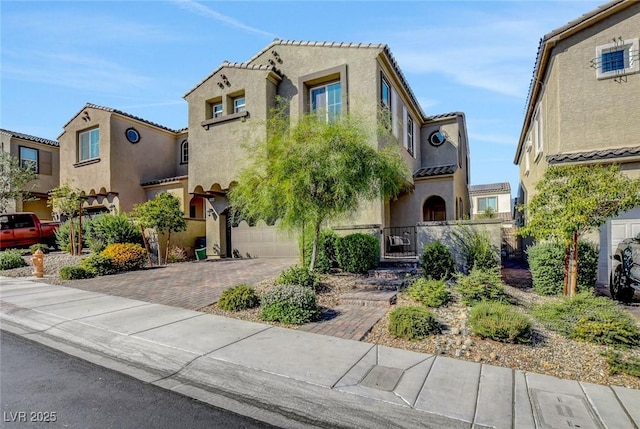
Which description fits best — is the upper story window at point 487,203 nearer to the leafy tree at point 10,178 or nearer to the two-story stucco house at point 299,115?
the two-story stucco house at point 299,115

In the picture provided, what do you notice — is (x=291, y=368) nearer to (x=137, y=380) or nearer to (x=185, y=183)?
(x=137, y=380)

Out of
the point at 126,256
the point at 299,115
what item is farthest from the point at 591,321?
the point at 126,256

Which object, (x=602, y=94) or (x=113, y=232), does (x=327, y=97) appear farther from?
(x=113, y=232)

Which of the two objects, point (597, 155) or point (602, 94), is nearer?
point (597, 155)

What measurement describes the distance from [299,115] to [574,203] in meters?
9.87

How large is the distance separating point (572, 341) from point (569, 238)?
3342 mm

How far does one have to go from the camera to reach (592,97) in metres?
10.6

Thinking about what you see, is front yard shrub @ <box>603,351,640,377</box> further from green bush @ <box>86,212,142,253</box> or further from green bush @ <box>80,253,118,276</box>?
green bush @ <box>86,212,142,253</box>

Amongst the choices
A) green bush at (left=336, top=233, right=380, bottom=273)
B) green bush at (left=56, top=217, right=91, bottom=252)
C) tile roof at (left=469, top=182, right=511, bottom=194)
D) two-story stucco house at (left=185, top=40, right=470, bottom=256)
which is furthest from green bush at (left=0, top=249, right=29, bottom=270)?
tile roof at (left=469, top=182, right=511, bottom=194)

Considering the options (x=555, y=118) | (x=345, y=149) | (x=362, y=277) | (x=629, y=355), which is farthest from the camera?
(x=555, y=118)

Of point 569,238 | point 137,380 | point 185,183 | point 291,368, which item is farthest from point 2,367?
point 185,183

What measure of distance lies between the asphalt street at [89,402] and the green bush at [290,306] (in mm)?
2741

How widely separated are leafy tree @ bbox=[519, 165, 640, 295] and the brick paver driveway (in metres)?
7.56

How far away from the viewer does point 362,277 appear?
1044 centimetres
